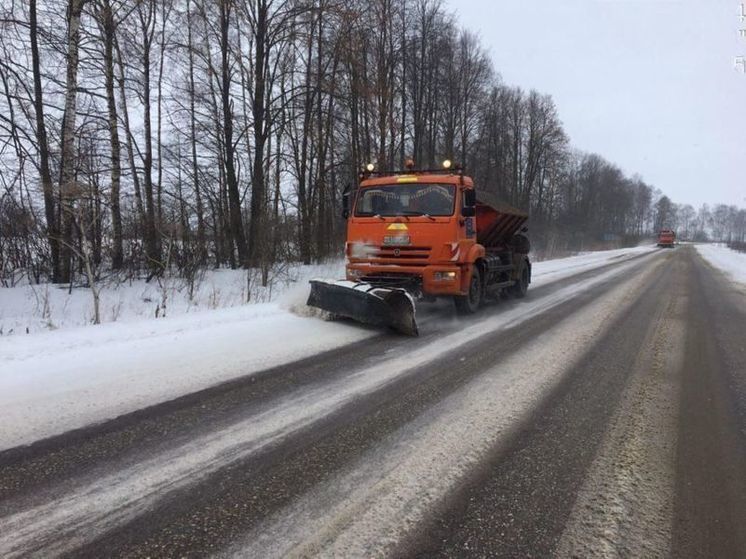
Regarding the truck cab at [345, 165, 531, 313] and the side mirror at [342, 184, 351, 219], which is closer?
the truck cab at [345, 165, 531, 313]

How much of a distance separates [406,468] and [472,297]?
674 centimetres

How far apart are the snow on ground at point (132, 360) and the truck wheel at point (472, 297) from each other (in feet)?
8.02

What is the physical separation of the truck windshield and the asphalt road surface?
3.80 m

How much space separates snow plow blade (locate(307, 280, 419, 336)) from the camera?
24.0 feet

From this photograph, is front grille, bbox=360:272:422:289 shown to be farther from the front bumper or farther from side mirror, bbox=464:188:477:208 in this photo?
side mirror, bbox=464:188:477:208

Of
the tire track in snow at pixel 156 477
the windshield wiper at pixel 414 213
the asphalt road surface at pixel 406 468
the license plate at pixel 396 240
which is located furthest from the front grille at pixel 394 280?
the tire track in snow at pixel 156 477

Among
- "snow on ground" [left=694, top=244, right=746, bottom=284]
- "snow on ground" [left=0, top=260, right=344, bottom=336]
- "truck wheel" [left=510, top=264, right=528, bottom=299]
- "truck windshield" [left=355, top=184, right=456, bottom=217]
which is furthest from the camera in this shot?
"snow on ground" [left=694, top=244, right=746, bottom=284]

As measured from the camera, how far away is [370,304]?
750 cm

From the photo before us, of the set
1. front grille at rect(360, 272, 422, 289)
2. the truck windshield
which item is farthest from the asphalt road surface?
the truck windshield

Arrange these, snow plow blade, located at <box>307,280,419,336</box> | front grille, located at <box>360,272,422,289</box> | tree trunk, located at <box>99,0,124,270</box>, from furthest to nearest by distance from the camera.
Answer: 1. tree trunk, located at <box>99,0,124,270</box>
2. front grille, located at <box>360,272,422,289</box>
3. snow plow blade, located at <box>307,280,419,336</box>

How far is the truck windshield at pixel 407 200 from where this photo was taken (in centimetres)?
888

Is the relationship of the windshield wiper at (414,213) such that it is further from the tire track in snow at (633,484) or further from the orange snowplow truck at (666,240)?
the orange snowplow truck at (666,240)

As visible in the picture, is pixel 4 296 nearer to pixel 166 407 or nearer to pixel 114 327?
pixel 114 327

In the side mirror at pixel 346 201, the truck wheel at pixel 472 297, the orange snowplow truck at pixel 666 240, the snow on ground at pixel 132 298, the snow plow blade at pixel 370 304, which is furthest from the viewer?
the orange snowplow truck at pixel 666 240
